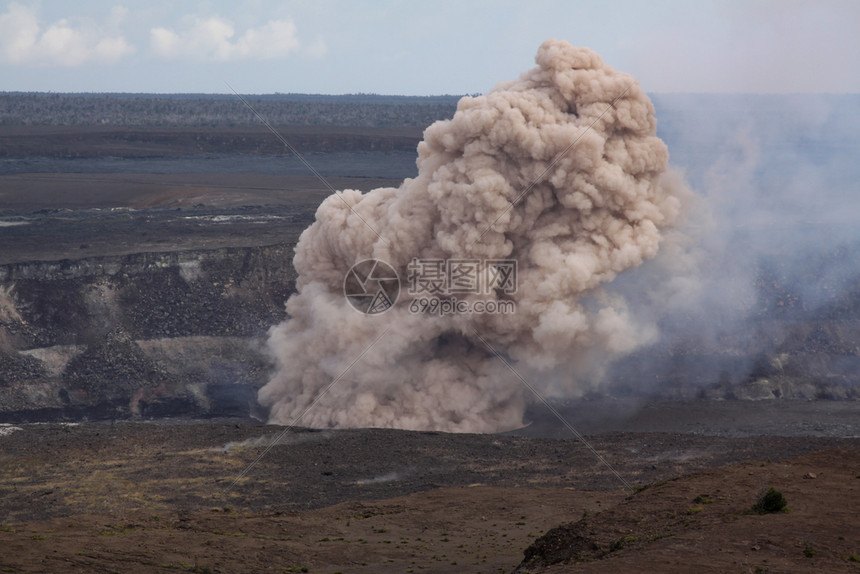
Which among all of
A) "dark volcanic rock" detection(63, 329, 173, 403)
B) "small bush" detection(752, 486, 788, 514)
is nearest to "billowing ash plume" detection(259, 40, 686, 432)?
"dark volcanic rock" detection(63, 329, 173, 403)

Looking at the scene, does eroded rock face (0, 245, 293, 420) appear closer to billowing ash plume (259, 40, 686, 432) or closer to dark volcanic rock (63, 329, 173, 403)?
dark volcanic rock (63, 329, 173, 403)

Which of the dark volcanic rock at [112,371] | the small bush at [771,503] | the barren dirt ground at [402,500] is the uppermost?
the small bush at [771,503]

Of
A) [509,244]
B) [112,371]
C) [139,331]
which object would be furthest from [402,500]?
[139,331]

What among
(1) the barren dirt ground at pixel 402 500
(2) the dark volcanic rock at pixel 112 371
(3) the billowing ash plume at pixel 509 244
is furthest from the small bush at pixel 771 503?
(2) the dark volcanic rock at pixel 112 371

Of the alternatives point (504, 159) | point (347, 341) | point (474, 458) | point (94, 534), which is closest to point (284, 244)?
point (347, 341)

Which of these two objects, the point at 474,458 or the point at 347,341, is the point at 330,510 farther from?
the point at 347,341

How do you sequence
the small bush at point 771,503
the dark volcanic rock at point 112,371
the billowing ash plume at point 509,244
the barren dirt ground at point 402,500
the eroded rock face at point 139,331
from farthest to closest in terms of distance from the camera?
1. the dark volcanic rock at point 112,371
2. the eroded rock face at point 139,331
3. the billowing ash plume at point 509,244
4. the small bush at point 771,503
5. the barren dirt ground at point 402,500

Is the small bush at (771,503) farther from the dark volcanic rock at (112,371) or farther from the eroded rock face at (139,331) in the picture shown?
the dark volcanic rock at (112,371)
